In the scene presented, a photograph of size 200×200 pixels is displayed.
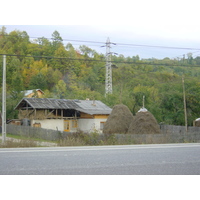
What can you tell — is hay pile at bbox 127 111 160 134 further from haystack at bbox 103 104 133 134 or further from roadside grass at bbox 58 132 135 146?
roadside grass at bbox 58 132 135 146

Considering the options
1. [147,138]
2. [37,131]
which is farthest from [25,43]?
[147,138]

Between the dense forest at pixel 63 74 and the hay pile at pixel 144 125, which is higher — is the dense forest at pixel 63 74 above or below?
above

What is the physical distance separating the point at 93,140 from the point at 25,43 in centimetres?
5754

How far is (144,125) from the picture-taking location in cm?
2730

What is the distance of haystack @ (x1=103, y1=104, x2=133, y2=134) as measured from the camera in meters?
30.6

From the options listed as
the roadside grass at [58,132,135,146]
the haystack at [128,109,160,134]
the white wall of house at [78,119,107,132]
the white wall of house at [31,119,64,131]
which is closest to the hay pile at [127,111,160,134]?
the haystack at [128,109,160,134]

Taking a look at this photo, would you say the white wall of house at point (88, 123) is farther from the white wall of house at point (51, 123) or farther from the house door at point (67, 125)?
the white wall of house at point (51, 123)

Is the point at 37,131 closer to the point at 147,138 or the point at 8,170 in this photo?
the point at 147,138

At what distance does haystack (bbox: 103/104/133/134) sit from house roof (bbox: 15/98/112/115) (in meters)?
8.01

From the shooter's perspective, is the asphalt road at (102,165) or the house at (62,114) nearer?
the asphalt road at (102,165)

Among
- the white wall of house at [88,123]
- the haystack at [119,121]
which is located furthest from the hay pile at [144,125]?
the white wall of house at [88,123]

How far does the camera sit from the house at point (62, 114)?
38031 mm

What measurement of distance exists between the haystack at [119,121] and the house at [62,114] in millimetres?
5634

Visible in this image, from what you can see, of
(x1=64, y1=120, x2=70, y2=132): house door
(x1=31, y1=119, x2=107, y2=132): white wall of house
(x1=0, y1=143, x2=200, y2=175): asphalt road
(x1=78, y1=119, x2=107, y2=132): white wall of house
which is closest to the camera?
(x1=0, y1=143, x2=200, y2=175): asphalt road
